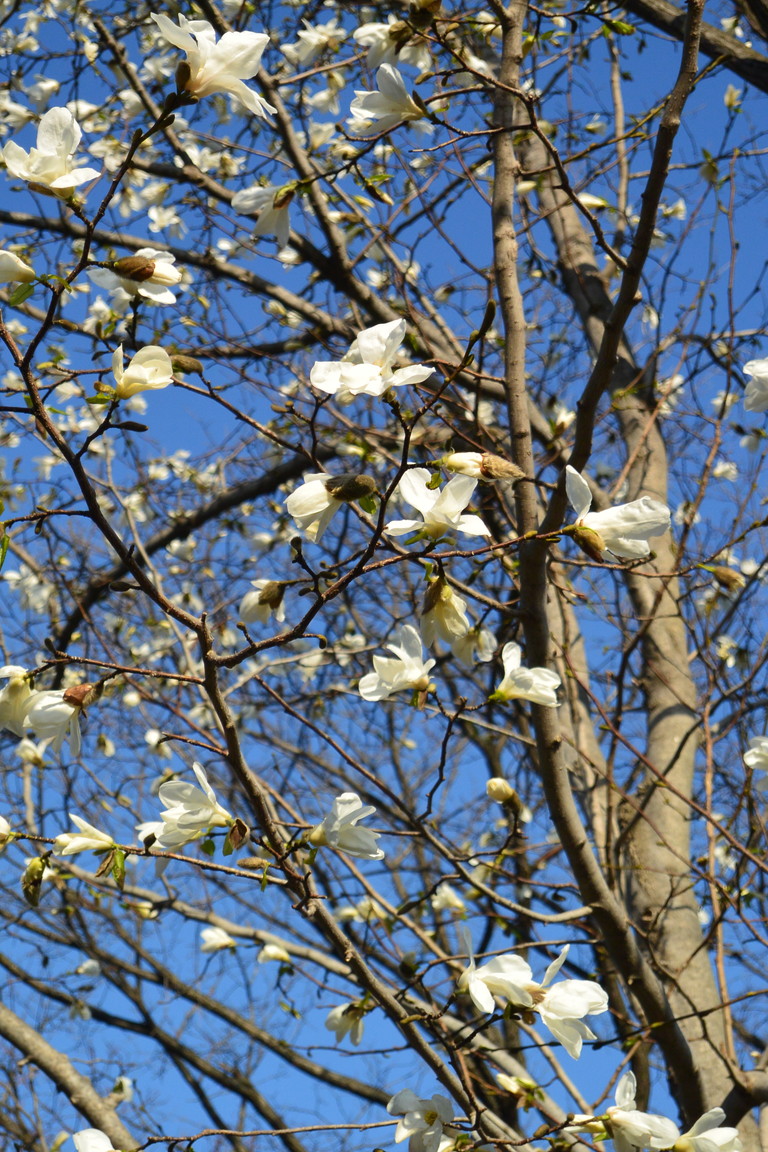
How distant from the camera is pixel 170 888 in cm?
309

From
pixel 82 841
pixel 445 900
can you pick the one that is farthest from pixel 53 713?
pixel 445 900

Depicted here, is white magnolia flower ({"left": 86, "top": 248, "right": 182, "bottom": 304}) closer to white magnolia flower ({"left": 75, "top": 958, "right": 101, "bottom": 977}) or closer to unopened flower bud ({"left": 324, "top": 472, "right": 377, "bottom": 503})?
unopened flower bud ({"left": 324, "top": 472, "right": 377, "bottom": 503})

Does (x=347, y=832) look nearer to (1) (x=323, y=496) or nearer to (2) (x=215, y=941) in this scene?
(1) (x=323, y=496)

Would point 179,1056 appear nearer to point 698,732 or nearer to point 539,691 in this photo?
point 698,732

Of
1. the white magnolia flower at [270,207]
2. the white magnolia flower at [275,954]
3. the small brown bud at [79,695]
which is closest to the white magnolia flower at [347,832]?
the small brown bud at [79,695]

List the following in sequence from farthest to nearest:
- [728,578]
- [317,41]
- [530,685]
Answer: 1. [317,41]
2. [728,578]
3. [530,685]

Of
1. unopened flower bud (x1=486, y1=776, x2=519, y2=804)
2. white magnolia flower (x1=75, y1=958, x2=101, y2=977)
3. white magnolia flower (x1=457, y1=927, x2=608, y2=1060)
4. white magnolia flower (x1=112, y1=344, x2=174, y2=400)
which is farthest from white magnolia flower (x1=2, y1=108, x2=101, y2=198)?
white magnolia flower (x1=75, y1=958, x2=101, y2=977)

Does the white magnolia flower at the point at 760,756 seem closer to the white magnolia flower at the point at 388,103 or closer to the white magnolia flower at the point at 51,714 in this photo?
the white magnolia flower at the point at 51,714

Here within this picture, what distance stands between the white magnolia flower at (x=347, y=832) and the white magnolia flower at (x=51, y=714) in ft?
1.20

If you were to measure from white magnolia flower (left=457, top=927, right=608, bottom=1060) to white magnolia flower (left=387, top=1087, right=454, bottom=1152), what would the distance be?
7.4 inches

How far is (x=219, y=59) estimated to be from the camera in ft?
4.33

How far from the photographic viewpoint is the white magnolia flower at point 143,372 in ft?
4.20

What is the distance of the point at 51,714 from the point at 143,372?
47 centimetres

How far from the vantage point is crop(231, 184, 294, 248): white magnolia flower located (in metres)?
1.95
